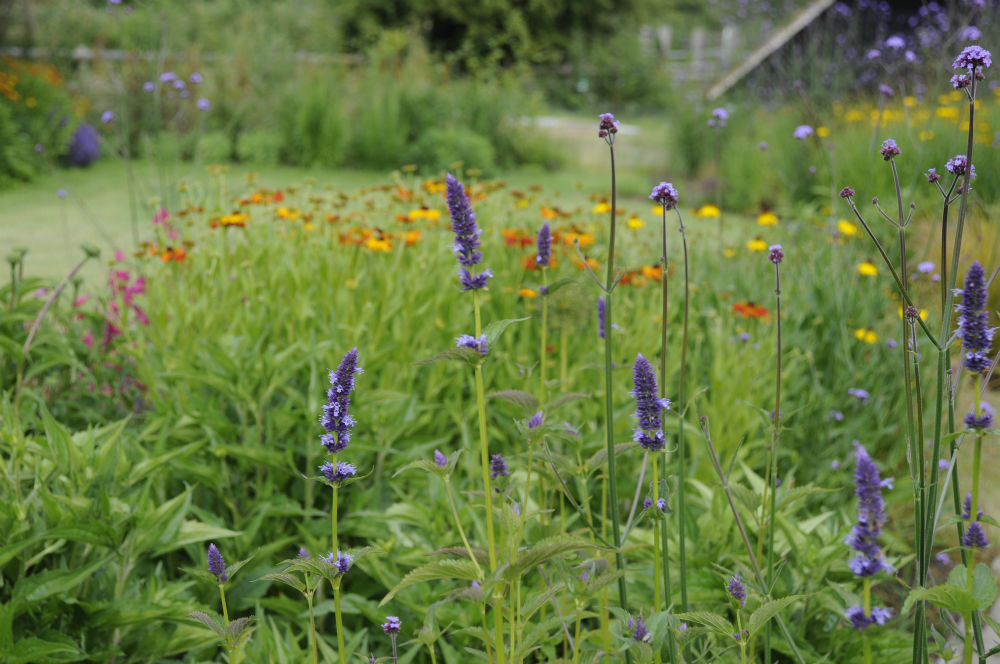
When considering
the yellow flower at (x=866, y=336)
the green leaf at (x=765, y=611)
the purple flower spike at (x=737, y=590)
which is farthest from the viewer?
the yellow flower at (x=866, y=336)

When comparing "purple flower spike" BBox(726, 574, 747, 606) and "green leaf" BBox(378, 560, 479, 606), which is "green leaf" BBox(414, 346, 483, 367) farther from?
"purple flower spike" BBox(726, 574, 747, 606)

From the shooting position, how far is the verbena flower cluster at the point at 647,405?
1154 mm

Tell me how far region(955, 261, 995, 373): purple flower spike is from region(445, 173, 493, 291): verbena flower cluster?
626 millimetres

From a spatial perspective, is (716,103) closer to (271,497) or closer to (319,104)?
(319,104)

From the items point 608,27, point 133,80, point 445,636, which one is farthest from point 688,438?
point 608,27

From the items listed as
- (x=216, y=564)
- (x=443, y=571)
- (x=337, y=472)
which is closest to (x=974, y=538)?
(x=443, y=571)

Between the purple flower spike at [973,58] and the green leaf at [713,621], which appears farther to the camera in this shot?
the green leaf at [713,621]

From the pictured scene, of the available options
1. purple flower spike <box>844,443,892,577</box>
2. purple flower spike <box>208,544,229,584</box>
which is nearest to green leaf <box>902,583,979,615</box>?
purple flower spike <box>844,443,892,577</box>

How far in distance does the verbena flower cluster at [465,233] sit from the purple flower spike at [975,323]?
24.7 inches

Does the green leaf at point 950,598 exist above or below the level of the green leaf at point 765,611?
above

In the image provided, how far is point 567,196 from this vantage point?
923cm

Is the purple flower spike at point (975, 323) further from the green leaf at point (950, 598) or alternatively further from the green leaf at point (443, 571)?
the green leaf at point (443, 571)

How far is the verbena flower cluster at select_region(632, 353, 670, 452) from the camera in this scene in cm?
115

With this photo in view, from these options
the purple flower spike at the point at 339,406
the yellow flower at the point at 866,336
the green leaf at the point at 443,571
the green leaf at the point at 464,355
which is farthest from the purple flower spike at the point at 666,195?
the yellow flower at the point at 866,336
